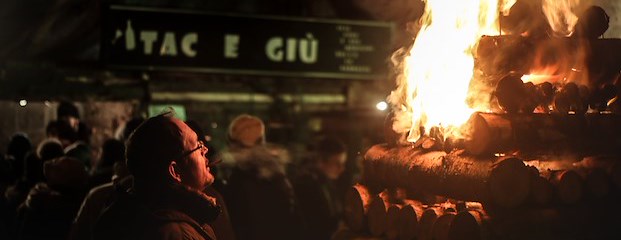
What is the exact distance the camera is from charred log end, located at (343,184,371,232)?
169 inches

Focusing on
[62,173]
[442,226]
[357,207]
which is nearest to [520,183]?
[442,226]

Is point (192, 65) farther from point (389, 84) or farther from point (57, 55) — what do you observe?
point (389, 84)

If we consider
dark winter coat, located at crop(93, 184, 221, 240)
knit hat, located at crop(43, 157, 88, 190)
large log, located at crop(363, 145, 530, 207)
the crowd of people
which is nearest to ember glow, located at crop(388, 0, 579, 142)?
large log, located at crop(363, 145, 530, 207)

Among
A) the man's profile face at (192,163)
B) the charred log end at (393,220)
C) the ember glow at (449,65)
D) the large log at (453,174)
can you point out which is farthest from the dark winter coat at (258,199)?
the man's profile face at (192,163)

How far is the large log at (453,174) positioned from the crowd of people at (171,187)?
3.30ft

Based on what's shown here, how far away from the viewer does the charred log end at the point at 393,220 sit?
3935 mm

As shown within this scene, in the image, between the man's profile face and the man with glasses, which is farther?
the man's profile face

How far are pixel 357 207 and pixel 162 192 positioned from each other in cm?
168

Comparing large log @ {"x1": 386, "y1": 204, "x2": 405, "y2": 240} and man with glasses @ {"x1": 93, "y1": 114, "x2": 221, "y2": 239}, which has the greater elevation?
man with glasses @ {"x1": 93, "y1": 114, "x2": 221, "y2": 239}

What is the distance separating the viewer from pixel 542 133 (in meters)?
3.37

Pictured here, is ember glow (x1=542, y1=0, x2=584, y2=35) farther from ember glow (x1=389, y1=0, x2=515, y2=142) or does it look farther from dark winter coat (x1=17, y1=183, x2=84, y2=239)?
dark winter coat (x1=17, y1=183, x2=84, y2=239)

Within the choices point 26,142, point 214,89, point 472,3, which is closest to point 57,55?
point 26,142

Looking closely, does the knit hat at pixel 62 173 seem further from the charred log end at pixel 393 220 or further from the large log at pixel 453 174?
the charred log end at pixel 393 220

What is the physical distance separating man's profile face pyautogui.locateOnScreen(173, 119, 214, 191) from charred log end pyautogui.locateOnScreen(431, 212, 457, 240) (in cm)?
117
